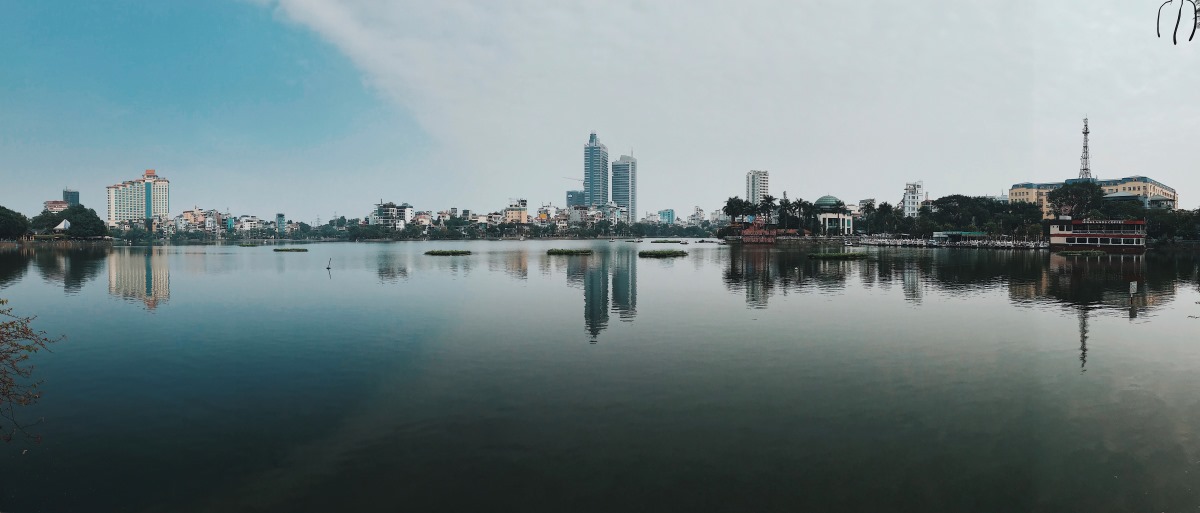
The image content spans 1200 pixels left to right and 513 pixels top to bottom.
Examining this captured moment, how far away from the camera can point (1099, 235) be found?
108m

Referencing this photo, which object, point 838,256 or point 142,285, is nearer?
point 142,285

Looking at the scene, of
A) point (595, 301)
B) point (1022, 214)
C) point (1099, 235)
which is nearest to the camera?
point (595, 301)

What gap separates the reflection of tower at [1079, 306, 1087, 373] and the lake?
0.16 metres

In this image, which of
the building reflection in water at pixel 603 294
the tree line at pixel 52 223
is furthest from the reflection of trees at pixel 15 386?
the tree line at pixel 52 223

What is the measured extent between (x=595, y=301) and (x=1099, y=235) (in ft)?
375

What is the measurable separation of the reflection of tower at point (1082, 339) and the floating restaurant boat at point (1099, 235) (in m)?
89.1

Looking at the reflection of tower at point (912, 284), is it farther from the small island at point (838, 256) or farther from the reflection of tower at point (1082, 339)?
the small island at point (838, 256)

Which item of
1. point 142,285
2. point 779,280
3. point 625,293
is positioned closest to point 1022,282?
point 779,280

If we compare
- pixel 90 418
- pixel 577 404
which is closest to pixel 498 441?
pixel 577 404

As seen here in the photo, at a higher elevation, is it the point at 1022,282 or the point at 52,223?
the point at 52,223

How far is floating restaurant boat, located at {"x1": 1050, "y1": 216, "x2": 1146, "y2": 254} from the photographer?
340 feet

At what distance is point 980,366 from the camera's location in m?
20.5

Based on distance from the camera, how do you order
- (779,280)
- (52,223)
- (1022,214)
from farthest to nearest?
(52,223)
(1022,214)
(779,280)

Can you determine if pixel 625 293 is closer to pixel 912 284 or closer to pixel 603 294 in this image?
pixel 603 294
